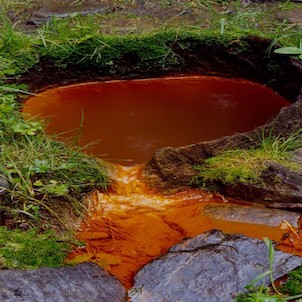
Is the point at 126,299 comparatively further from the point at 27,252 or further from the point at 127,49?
the point at 127,49

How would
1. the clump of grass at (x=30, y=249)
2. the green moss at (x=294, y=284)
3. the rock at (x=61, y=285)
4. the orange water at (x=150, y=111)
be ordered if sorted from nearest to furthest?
the rock at (x=61, y=285), the green moss at (x=294, y=284), the clump of grass at (x=30, y=249), the orange water at (x=150, y=111)

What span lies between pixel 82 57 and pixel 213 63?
1171 millimetres

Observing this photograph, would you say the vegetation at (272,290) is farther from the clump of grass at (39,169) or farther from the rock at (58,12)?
the rock at (58,12)

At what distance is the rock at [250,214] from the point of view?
313cm

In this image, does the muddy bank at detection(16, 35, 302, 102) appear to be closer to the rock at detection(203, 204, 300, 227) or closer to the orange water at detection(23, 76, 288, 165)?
the orange water at detection(23, 76, 288, 165)

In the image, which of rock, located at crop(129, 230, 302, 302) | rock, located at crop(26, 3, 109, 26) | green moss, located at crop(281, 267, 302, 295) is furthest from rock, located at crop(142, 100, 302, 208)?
rock, located at crop(26, 3, 109, 26)

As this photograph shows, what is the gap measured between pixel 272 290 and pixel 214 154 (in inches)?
48.5

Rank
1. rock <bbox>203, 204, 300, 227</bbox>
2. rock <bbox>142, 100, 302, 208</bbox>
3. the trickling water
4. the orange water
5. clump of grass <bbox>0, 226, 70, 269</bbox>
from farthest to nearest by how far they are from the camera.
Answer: the orange water < rock <bbox>142, 100, 302, 208</bbox> < rock <bbox>203, 204, 300, 227</bbox> < the trickling water < clump of grass <bbox>0, 226, 70, 269</bbox>

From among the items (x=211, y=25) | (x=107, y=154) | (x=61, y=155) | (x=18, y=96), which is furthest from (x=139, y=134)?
(x=211, y=25)

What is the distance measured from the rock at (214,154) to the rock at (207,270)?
547mm

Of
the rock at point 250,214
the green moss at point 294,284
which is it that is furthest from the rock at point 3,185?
the green moss at point 294,284

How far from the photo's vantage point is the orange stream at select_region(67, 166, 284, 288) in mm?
2875

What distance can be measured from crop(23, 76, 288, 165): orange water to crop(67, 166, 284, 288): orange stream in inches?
15.5

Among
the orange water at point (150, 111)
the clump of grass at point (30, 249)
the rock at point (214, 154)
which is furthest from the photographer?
the orange water at point (150, 111)
